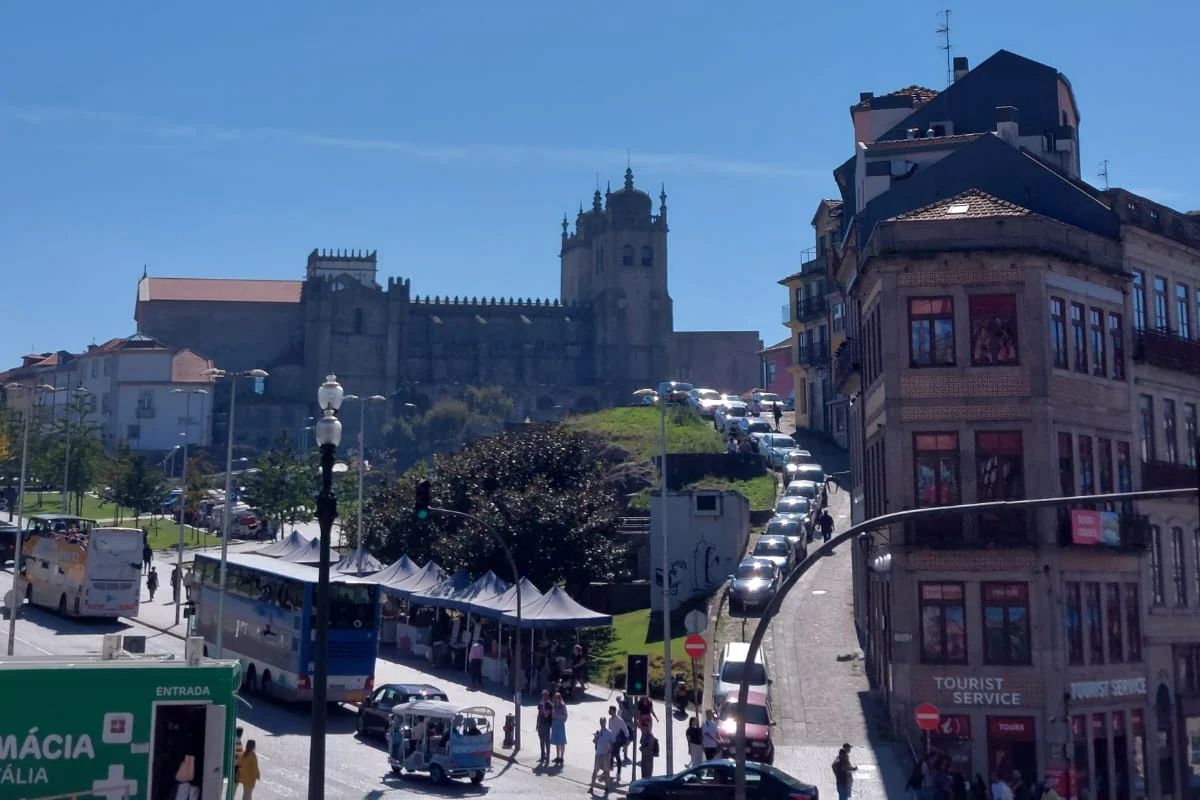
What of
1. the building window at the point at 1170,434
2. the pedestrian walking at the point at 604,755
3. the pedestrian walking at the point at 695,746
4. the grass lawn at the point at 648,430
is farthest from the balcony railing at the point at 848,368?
the grass lawn at the point at 648,430

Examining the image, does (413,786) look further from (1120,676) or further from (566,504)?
(566,504)

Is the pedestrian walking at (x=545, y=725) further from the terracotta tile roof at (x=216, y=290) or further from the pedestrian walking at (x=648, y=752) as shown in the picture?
the terracotta tile roof at (x=216, y=290)

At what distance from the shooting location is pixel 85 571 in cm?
4684

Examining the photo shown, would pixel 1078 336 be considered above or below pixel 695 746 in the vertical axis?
above

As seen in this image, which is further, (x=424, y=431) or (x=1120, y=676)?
(x=424, y=431)

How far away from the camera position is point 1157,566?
111 feet

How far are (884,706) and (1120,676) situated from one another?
17.2 ft

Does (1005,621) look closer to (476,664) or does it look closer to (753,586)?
(753,586)

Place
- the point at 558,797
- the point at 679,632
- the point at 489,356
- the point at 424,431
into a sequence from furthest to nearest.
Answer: the point at 489,356 < the point at 424,431 < the point at 679,632 < the point at 558,797

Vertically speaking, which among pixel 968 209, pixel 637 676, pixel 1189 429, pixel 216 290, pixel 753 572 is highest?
pixel 216 290

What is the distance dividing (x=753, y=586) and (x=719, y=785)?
17.8 meters

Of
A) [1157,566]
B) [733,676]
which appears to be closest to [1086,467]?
[1157,566]

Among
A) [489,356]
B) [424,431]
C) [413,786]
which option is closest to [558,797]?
[413,786]

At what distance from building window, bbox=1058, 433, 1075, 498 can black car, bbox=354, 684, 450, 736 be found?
47.0 ft
